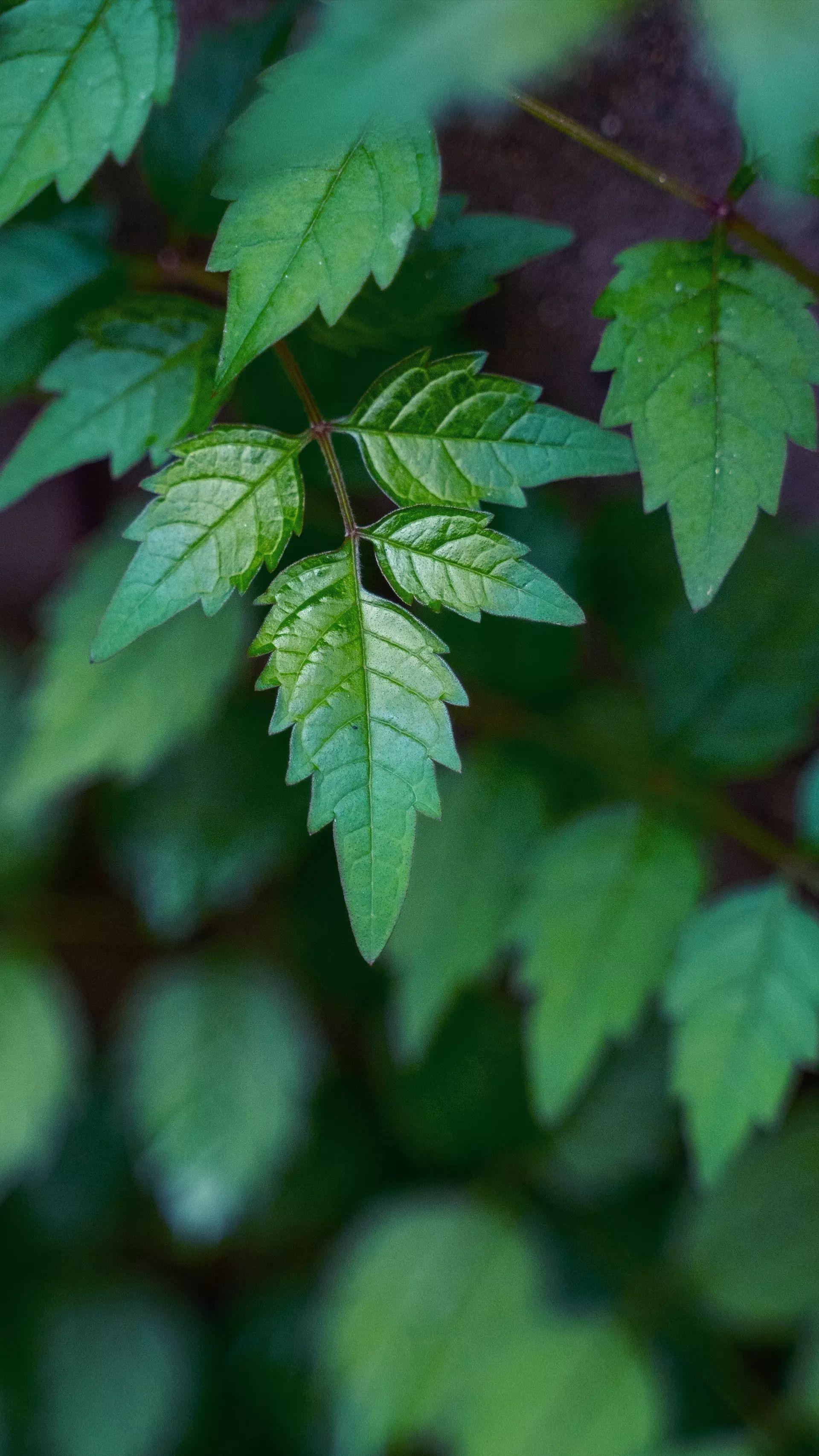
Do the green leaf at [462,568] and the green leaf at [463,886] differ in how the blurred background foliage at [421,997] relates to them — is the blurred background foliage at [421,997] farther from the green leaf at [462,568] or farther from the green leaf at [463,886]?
the green leaf at [462,568]

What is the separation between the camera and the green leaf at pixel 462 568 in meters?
0.65

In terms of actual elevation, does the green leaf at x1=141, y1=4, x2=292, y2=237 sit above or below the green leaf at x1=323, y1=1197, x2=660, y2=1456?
above

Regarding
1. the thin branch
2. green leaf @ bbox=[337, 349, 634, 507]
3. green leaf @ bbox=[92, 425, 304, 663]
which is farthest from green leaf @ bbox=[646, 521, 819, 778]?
green leaf @ bbox=[92, 425, 304, 663]

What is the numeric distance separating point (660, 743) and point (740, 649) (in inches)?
5.1

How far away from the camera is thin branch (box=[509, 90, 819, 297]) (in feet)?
2.38

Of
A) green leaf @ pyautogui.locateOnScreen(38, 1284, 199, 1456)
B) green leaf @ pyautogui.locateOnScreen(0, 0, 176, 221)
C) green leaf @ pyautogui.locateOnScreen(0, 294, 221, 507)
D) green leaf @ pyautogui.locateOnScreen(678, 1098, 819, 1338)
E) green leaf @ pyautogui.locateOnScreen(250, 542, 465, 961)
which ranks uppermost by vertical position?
green leaf @ pyautogui.locateOnScreen(0, 0, 176, 221)

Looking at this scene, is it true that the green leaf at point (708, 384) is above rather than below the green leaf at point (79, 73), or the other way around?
below

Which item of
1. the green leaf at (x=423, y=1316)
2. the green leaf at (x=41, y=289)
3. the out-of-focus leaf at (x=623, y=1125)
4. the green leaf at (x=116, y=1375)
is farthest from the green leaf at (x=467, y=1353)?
the green leaf at (x=41, y=289)

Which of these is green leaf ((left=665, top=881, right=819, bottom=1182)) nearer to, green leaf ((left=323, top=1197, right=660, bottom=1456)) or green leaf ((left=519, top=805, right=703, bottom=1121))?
green leaf ((left=519, top=805, right=703, bottom=1121))

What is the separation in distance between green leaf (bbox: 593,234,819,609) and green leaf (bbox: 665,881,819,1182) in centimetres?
40

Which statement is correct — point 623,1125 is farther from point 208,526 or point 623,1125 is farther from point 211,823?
point 208,526

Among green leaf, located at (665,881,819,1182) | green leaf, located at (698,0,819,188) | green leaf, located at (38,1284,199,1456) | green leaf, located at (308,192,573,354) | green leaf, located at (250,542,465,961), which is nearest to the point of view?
green leaf, located at (698,0,819,188)

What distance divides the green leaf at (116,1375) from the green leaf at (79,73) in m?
1.63

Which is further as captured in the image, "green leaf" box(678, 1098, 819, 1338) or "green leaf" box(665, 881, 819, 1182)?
"green leaf" box(678, 1098, 819, 1338)
